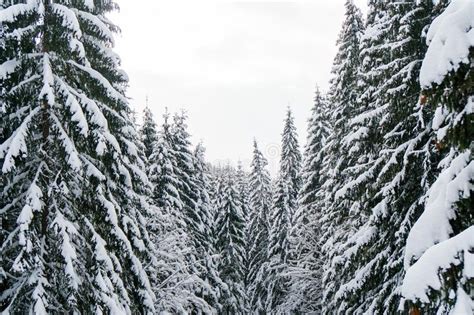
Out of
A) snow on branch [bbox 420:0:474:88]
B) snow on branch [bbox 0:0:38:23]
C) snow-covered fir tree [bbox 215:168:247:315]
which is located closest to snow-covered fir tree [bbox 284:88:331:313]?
snow-covered fir tree [bbox 215:168:247:315]

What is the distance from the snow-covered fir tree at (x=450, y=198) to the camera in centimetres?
354

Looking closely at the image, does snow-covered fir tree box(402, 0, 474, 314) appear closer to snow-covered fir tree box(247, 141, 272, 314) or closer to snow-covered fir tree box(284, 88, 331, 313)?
snow-covered fir tree box(284, 88, 331, 313)

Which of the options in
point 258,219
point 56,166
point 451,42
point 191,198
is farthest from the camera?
point 258,219

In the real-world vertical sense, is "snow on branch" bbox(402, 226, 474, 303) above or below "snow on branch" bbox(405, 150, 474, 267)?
below

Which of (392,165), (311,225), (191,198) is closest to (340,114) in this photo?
(311,225)

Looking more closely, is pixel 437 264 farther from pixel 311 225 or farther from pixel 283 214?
pixel 283 214

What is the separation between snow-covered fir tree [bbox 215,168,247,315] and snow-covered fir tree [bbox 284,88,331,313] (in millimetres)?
7314

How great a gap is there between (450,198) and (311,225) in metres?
21.5

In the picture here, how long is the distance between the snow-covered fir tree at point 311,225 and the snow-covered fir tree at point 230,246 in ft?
24.0

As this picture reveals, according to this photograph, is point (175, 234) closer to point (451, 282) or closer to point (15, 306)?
point (15, 306)

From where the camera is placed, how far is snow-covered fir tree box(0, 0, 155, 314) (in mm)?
9117

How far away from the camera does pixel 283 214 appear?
32562mm

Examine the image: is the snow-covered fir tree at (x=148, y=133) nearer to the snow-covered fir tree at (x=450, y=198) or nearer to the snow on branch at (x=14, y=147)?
the snow on branch at (x=14, y=147)

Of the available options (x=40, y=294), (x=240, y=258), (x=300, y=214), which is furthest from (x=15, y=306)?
(x=240, y=258)
